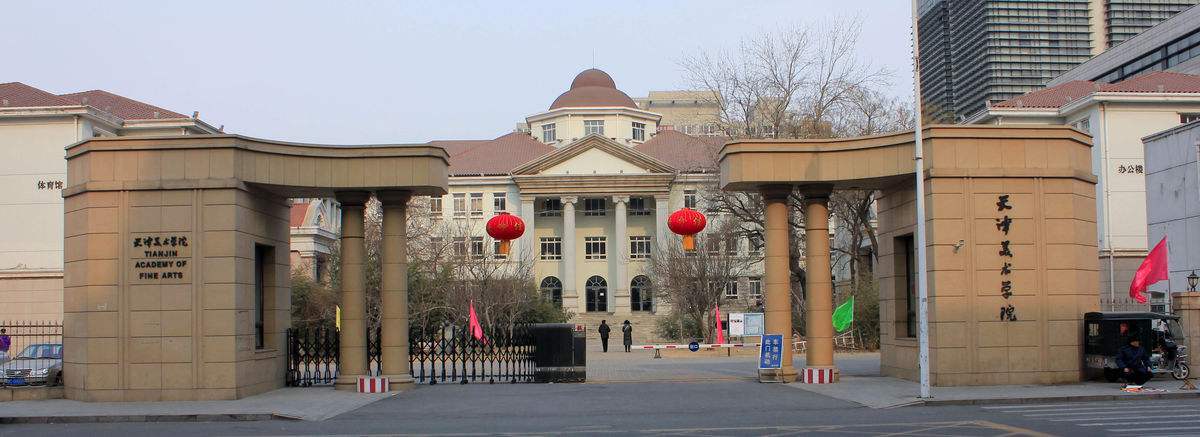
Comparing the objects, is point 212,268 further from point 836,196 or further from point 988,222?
point 836,196

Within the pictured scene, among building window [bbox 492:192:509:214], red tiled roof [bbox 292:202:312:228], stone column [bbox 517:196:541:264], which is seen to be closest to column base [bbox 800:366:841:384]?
red tiled roof [bbox 292:202:312:228]

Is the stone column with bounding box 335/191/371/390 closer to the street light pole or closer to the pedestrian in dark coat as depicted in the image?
the street light pole

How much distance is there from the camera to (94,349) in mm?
22031

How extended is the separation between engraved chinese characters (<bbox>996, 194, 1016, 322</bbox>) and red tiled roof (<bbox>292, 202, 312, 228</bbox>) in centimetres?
5902

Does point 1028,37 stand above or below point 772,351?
above

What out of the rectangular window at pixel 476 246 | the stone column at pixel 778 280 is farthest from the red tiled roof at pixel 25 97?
the stone column at pixel 778 280

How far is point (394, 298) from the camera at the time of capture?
2459cm

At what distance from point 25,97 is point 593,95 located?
41339 mm

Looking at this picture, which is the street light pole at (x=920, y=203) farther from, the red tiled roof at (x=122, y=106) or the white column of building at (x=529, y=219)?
the white column of building at (x=529, y=219)

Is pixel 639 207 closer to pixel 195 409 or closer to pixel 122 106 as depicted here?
pixel 122 106

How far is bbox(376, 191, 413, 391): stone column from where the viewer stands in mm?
24531

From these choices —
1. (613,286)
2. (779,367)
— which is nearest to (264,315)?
(779,367)

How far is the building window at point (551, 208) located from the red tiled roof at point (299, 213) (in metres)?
16.8

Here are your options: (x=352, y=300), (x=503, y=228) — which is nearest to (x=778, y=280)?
(x=503, y=228)
